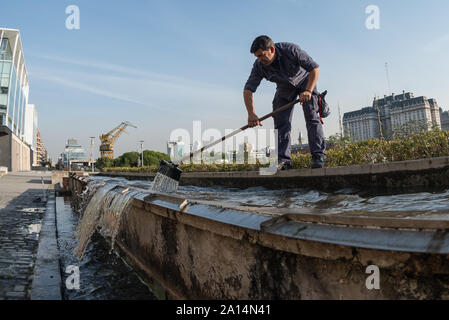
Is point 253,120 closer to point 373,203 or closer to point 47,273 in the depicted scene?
point 373,203

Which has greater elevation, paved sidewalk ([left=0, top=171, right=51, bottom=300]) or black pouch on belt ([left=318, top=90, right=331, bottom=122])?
black pouch on belt ([left=318, top=90, right=331, bottom=122])

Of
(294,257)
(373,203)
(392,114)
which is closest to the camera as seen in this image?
(294,257)

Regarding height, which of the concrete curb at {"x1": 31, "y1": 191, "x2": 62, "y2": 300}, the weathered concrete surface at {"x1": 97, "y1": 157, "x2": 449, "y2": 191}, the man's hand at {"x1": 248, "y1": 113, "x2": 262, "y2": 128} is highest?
the man's hand at {"x1": 248, "y1": 113, "x2": 262, "y2": 128}

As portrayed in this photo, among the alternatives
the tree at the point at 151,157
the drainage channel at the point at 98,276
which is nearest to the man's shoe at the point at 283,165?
the drainage channel at the point at 98,276

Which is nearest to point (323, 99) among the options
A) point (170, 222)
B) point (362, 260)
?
point (170, 222)

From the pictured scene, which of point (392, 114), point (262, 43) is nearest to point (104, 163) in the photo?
point (262, 43)

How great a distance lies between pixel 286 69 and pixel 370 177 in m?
1.72

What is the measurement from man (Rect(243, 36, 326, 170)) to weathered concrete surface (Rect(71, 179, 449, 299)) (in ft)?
8.63

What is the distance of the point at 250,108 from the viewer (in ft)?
14.4

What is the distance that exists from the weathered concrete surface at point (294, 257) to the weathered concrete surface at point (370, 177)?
7.49ft

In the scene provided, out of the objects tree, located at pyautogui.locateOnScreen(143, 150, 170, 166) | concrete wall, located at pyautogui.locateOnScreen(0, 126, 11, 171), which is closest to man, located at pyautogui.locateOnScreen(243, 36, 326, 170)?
concrete wall, located at pyautogui.locateOnScreen(0, 126, 11, 171)

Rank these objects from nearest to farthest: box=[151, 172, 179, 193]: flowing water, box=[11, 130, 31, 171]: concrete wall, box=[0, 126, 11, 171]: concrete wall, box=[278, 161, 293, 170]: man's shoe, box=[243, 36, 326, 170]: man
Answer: box=[243, 36, 326, 170]: man < box=[151, 172, 179, 193]: flowing water < box=[278, 161, 293, 170]: man's shoe < box=[0, 126, 11, 171]: concrete wall < box=[11, 130, 31, 171]: concrete wall

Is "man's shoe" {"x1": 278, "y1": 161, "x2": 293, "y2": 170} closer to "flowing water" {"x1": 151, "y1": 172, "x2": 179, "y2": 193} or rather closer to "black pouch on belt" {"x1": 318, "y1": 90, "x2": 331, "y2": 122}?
"black pouch on belt" {"x1": 318, "y1": 90, "x2": 331, "y2": 122}

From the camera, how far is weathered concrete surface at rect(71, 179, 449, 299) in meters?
0.83
